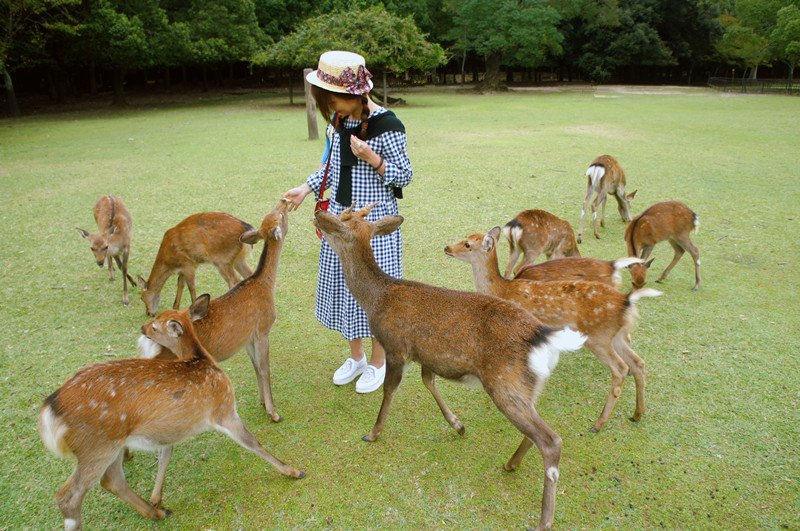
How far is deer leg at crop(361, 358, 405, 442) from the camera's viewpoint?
2.78 metres

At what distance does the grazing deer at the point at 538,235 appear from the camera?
497 cm

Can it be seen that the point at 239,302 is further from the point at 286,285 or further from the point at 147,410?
the point at 286,285

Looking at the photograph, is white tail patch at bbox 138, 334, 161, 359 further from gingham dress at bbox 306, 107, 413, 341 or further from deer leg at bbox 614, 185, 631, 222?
deer leg at bbox 614, 185, 631, 222

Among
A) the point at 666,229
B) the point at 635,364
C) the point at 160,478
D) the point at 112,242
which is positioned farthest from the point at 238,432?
the point at 666,229

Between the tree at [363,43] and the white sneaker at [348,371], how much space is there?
17.5 m

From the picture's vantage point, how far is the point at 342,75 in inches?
113

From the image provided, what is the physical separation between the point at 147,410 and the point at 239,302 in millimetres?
934

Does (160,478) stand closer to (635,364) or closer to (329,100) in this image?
(329,100)

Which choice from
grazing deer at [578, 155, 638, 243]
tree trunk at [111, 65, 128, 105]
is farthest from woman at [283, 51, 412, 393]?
tree trunk at [111, 65, 128, 105]

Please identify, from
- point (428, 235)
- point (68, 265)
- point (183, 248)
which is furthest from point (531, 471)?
point (68, 265)

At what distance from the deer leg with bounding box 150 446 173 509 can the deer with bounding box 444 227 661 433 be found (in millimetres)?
2206

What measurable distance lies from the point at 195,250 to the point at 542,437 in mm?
Result: 3163

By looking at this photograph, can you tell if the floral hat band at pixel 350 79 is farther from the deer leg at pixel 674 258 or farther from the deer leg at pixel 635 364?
the deer leg at pixel 674 258

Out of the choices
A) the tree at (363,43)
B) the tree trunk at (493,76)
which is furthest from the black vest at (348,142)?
the tree trunk at (493,76)
